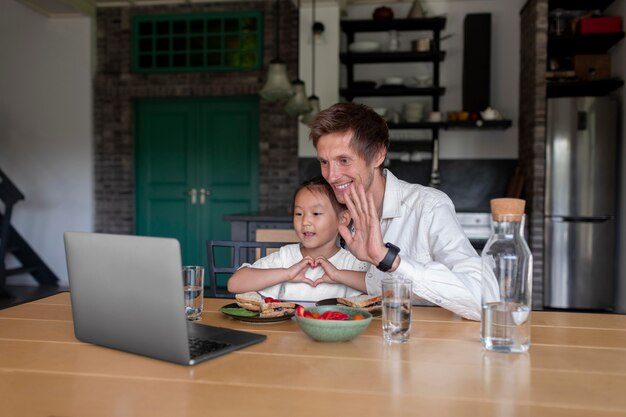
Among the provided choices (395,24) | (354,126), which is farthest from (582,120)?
(354,126)

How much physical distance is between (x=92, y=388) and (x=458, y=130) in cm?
552

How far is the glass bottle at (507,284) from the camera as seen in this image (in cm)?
127

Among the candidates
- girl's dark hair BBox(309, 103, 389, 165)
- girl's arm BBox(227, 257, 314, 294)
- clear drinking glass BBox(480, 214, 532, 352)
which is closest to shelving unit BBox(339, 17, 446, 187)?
girl's dark hair BBox(309, 103, 389, 165)

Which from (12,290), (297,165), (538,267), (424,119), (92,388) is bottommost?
(12,290)

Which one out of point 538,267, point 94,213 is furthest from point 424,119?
point 94,213

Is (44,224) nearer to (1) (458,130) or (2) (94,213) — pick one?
(2) (94,213)

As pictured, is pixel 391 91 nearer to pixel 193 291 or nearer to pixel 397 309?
pixel 193 291

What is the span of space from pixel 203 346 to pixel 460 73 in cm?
544

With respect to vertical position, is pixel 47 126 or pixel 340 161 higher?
pixel 47 126

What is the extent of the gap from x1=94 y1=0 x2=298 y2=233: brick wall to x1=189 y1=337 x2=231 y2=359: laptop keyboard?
485 cm

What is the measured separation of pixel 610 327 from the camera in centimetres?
155

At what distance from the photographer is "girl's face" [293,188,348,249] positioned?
6.71 feet

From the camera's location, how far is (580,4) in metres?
5.53

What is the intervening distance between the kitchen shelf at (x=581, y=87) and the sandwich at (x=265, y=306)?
181 inches
